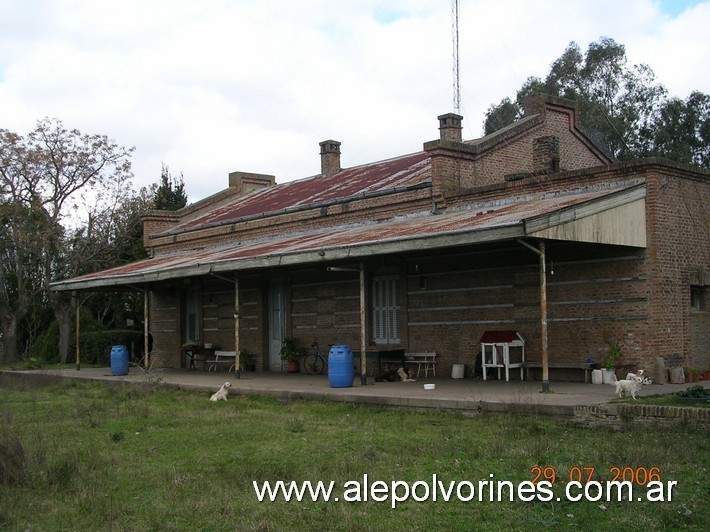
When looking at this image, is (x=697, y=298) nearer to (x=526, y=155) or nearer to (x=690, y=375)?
(x=690, y=375)

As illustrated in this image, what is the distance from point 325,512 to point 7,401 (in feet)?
39.6

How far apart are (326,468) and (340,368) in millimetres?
7089

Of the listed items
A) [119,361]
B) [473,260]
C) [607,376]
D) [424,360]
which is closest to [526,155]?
[473,260]

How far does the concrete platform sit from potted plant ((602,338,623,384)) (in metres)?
0.37

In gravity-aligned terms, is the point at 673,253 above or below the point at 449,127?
below

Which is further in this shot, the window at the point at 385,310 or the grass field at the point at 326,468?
the window at the point at 385,310

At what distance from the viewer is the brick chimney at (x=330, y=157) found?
2883 cm

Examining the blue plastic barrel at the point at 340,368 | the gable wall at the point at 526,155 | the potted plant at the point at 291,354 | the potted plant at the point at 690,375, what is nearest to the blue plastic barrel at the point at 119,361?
the potted plant at the point at 291,354

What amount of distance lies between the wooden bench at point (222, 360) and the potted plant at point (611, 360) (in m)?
11.7

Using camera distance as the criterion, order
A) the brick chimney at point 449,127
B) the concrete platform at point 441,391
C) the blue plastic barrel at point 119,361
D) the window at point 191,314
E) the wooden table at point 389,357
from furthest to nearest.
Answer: the window at point 191,314 < the brick chimney at point 449,127 < the blue plastic barrel at point 119,361 < the wooden table at point 389,357 < the concrete platform at point 441,391

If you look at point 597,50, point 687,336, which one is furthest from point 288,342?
point 597,50

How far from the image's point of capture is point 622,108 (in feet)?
136

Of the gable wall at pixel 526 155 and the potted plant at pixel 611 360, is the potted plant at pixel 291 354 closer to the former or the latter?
the gable wall at pixel 526 155

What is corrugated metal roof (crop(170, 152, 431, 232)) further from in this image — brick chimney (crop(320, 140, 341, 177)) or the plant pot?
the plant pot
